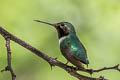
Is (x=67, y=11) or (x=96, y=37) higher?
(x=67, y=11)

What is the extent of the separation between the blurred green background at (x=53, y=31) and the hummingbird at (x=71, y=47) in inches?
126

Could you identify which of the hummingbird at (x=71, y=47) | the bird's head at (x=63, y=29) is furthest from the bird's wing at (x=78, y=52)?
the bird's head at (x=63, y=29)

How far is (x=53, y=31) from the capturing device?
7504 millimetres

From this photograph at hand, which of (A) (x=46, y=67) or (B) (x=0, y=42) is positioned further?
(A) (x=46, y=67)

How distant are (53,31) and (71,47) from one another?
4.30 m

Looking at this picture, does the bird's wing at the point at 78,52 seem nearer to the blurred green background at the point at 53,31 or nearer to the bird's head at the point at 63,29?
the bird's head at the point at 63,29

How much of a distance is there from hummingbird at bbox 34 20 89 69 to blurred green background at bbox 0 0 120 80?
3.20 metres

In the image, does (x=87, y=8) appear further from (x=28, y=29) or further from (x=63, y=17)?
(x=28, y=29)

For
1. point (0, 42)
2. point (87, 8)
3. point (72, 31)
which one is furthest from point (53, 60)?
point (87, 8)

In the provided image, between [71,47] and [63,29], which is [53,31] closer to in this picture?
[63,29]

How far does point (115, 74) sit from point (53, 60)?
13.0 ft

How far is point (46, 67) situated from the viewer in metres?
7.43

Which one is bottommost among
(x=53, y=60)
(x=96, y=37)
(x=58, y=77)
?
(x=58, y=77)

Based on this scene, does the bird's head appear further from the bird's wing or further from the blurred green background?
the blurred green background
